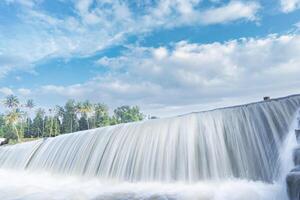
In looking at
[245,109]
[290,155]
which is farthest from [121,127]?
[290,155]

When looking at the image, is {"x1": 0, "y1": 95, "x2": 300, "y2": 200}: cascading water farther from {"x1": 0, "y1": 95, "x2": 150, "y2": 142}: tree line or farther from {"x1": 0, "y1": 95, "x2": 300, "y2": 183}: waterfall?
{"x1": 0, "y1": 95, "x2": 150, "y2": 142}: tree line

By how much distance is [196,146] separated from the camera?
10.6m

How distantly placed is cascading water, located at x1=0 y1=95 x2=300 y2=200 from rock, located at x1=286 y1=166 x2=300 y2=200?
1.81 meters

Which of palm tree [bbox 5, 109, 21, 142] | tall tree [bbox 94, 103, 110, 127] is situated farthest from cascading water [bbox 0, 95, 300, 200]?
tall tree [bbox 94, 103, 110, 127]

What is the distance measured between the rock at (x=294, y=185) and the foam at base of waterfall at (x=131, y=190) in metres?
0.87

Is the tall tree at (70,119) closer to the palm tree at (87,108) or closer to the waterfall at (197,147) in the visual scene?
the palm tree at (87,108)

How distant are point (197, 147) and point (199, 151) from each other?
0.64 feet

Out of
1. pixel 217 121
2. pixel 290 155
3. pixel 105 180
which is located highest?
pixel 217 121

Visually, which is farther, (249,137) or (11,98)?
(11,98)

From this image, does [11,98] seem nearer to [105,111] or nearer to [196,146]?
[105,111]

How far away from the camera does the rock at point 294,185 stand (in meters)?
5.41

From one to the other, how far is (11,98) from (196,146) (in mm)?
69570

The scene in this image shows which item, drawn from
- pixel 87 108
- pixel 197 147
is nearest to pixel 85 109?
pixel 87 108

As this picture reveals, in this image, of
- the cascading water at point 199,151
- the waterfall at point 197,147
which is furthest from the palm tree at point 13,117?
the cascading water at point 199,151
